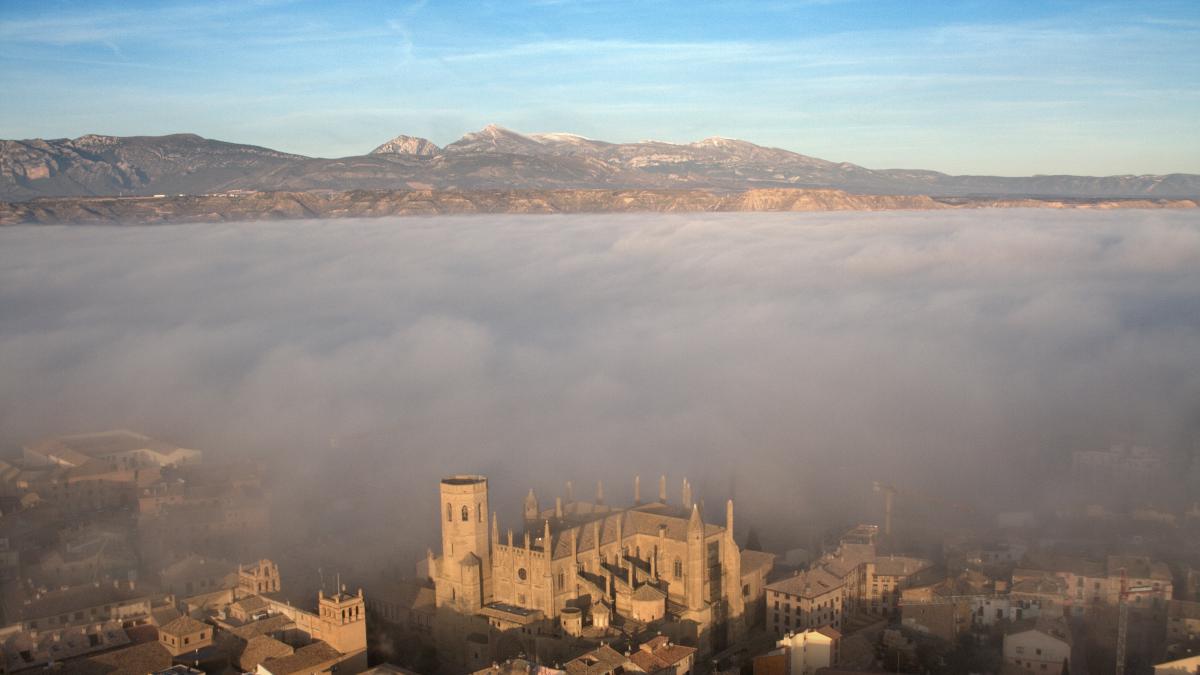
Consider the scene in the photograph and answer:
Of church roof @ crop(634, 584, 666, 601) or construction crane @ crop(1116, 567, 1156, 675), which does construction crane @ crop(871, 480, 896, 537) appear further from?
church roof @ crop(634, 584, 666, 601)

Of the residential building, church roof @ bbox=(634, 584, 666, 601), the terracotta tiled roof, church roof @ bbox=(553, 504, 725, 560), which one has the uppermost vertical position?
church roof @ bbox=(553, 504, 725, 560)

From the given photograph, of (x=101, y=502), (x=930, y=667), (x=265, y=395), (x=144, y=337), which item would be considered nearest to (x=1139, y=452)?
(x=930, y=667)

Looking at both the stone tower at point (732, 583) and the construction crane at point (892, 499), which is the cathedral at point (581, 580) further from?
the construction crane at point (892, 499)

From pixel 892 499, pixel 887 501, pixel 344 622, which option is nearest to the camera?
pixel 344 622

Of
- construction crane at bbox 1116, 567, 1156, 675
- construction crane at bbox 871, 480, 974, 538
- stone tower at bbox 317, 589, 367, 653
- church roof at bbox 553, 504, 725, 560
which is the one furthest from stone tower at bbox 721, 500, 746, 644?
construction crane at bbox 871, 480, 974, 538

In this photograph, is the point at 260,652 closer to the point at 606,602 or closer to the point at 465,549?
the point at 465,549

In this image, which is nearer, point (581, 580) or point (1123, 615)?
point (581, 580)

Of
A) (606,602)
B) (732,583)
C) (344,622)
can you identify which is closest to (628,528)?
(606,602)
